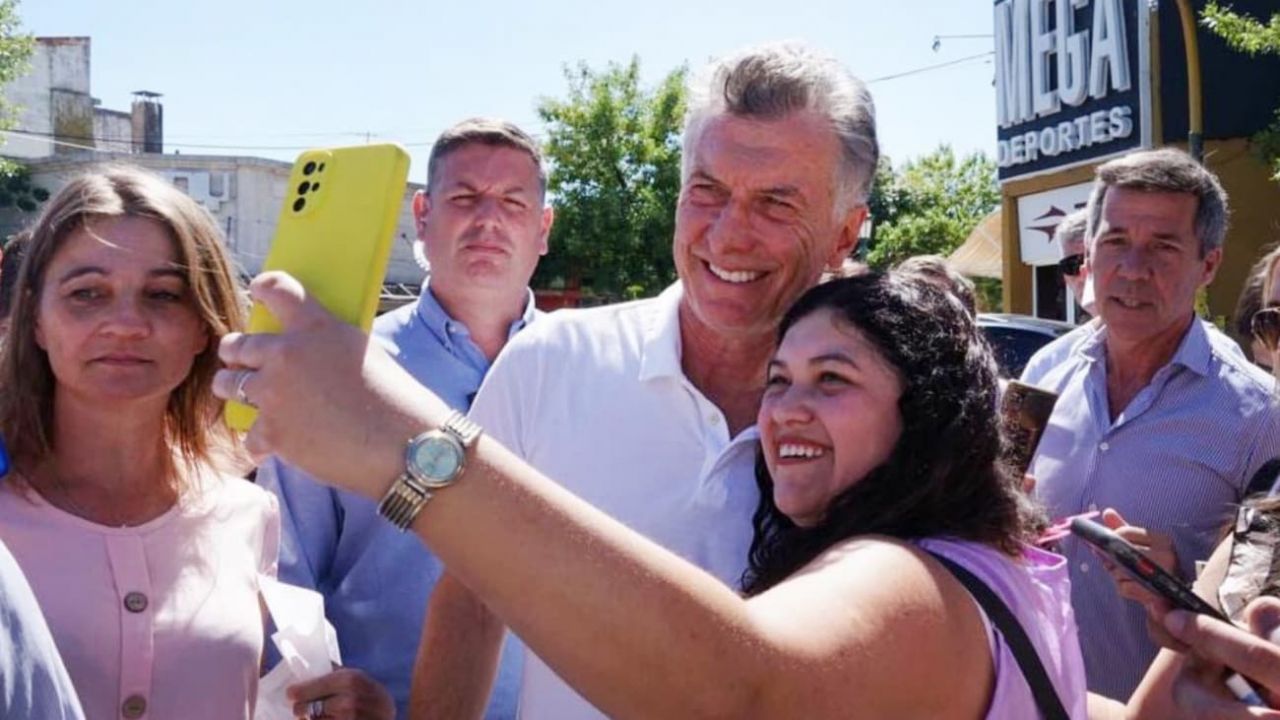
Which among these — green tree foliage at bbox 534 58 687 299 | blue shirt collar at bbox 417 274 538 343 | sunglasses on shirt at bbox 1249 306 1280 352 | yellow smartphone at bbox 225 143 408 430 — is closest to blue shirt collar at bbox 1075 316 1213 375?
sunglasses on shirt at bbox 1249 306 1280 352

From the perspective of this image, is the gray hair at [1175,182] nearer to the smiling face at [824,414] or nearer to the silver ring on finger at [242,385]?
the smiling face at [824,414]

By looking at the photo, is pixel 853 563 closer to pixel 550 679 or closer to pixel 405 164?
pixel 405 164

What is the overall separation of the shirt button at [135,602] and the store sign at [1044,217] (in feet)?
60.0

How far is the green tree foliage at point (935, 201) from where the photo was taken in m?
40.0

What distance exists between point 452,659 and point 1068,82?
18.7 meters

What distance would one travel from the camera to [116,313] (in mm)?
2387

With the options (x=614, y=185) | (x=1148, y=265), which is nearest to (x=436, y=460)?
(x=1148, y=265)

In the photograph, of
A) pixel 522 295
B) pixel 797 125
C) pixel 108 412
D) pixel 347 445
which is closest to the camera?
pixel 347 445

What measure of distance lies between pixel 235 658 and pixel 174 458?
501mm

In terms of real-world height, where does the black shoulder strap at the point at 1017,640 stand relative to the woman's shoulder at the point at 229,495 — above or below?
below

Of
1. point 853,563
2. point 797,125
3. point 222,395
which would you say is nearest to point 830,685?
point 853,563

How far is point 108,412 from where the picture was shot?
249cm

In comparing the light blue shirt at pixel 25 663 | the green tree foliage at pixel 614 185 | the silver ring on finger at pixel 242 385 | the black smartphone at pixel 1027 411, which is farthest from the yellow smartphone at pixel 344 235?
the green tree foliage at pixel 614 185

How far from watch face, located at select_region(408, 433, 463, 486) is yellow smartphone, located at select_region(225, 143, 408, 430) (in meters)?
0.16
